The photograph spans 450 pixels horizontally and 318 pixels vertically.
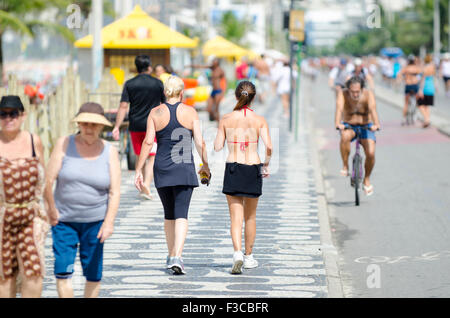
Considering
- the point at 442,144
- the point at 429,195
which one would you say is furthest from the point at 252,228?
the point at 442,144

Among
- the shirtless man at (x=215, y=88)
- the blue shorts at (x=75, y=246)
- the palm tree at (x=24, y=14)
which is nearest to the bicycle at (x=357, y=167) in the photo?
the blue shorts at (x=75, y=246)

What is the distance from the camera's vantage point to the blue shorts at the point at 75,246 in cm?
672

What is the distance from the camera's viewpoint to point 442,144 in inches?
Result: 845

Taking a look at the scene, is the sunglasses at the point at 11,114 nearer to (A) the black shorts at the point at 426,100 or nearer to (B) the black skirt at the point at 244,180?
(B) the black skirt at the point at 244,180

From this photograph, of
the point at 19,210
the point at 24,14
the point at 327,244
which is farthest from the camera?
the point at 24,14

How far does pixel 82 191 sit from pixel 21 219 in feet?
1.59

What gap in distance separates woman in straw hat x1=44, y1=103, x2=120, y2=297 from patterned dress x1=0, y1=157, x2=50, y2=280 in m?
0.22

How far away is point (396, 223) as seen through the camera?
11.7m

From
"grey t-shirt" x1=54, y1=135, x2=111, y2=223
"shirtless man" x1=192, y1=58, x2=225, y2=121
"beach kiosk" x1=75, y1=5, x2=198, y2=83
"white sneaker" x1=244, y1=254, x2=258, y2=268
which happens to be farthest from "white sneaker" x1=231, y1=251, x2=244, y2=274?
"shirtless man" x1=192, y1=58, x2=225, y2=121

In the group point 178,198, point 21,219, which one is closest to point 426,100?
point 178,198

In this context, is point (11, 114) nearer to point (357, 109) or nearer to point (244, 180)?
point (244, 180)

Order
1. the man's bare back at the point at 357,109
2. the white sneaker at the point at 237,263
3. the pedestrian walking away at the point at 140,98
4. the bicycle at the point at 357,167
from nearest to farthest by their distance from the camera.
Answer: the white sneaker at the point at 237,263
the pedestrian walking away at the point at 140,98
the bicycle at the point at 357,167
the man's bare back at the point at 357,109

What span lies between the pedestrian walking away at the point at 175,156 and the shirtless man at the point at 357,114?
4.55m

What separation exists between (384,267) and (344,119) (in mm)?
4584
